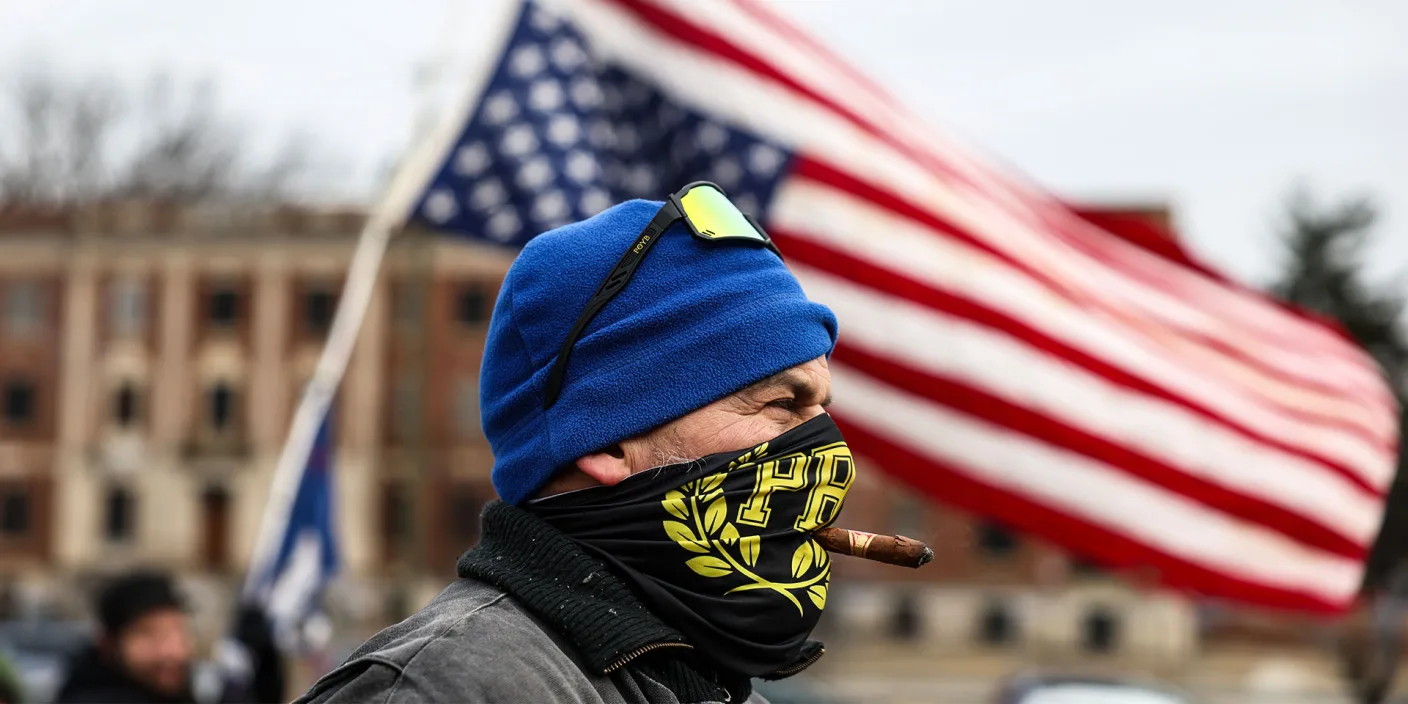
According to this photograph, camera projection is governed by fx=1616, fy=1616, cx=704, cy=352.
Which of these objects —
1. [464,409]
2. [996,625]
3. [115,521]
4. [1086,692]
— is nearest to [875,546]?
[1086,692]

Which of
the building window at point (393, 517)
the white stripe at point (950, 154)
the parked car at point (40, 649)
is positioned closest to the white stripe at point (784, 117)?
the white stripe at point (950, 154)

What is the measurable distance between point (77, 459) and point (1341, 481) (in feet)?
172

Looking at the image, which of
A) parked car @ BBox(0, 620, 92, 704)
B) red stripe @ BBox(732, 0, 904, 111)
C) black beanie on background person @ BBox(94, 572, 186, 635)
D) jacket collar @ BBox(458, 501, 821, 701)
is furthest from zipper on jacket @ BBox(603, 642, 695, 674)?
parked car @ BBox(0, 620, 92, 704)

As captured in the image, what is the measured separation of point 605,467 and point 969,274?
4.01 metres

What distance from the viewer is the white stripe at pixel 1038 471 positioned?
18.2 ft

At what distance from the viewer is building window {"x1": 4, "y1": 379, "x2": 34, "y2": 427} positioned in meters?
53.3

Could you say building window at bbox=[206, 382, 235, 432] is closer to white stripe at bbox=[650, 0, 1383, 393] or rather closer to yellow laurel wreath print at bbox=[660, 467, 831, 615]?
white stripe at bbox=[650, 0, 1383, 393]

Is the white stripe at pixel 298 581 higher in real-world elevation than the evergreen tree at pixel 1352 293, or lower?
higher

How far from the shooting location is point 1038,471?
5555 mm

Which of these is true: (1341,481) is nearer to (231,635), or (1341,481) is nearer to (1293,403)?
(1293,403)

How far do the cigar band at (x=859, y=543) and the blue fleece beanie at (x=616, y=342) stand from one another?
0.79ft

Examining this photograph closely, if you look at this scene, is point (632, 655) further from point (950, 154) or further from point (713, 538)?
point (950, 154)

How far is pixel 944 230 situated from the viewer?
5.88 m

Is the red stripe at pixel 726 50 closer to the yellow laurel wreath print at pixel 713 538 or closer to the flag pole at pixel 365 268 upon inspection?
the flag pole at pixel 365 268
